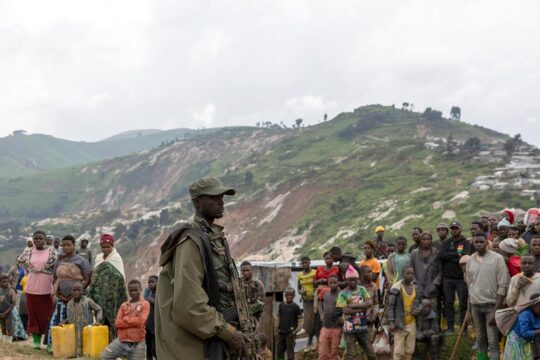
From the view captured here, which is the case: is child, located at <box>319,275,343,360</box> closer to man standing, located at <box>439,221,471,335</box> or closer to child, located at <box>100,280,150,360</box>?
man standing, located at <box>439,221,471,335</box>

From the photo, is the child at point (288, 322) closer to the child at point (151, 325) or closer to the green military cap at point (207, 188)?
the child at point (151, 325)

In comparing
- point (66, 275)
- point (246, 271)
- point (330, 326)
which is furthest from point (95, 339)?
point (330, 326)

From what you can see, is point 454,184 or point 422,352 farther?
point 454,184

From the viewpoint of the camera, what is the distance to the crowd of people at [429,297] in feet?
27.4

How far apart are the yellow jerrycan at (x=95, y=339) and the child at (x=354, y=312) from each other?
11.5 ft

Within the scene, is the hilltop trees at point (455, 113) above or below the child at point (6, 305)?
above

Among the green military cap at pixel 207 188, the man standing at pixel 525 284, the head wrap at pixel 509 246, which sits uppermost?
the green military cap at pixel 207 188

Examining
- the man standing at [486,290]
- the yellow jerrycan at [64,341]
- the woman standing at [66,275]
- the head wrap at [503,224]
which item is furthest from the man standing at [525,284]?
the yellow jerrycan at [64,341]

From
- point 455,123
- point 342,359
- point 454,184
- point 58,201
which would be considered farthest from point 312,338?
point 58,201

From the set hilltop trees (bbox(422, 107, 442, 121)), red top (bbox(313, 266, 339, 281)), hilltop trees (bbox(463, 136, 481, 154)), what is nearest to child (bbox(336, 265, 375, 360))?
red top (bbox(313, 266, 339, 281))

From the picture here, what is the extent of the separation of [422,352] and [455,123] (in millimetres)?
94290

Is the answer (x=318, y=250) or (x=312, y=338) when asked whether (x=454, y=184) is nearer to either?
(x=318, y=250)

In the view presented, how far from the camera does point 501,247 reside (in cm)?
945

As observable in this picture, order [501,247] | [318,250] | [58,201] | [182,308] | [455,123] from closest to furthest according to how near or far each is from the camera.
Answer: [182,308] < [501,247] < [318,250] < [455,123] < [58,201]
